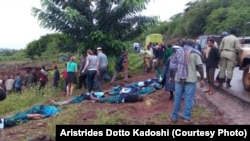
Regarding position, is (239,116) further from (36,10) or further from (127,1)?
(36,10)

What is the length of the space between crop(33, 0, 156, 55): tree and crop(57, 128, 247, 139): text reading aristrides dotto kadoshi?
1201cm

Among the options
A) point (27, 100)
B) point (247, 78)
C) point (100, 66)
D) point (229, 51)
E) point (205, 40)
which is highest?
point (205, 40)

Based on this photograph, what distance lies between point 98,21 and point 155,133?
13519 mm

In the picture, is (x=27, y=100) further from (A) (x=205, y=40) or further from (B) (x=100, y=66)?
(A) (x=205, y=40)

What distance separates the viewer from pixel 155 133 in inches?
287

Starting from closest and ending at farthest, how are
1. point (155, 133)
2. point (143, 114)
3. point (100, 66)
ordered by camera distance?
point (155, 133), point (143, 114), point (100, 66)

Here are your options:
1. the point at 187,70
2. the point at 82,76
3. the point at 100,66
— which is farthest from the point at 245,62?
the point at 82,76

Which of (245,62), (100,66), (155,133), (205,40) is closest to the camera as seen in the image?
(155,133)

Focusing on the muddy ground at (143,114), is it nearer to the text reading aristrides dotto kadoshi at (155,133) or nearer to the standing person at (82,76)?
the text reading aristrides dotto kadoshi at (155,133)

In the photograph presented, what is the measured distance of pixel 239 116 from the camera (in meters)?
9.60

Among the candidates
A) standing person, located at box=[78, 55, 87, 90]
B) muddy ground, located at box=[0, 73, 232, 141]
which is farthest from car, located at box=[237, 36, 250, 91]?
standing person, located at box=[78, 55, 87, 90]

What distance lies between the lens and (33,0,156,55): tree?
19.2 metres

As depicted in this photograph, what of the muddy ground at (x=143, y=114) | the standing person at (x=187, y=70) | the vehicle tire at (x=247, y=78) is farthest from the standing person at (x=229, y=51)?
the standing person at (x=187, y=70)

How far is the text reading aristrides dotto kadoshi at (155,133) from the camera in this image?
23.3 feet
